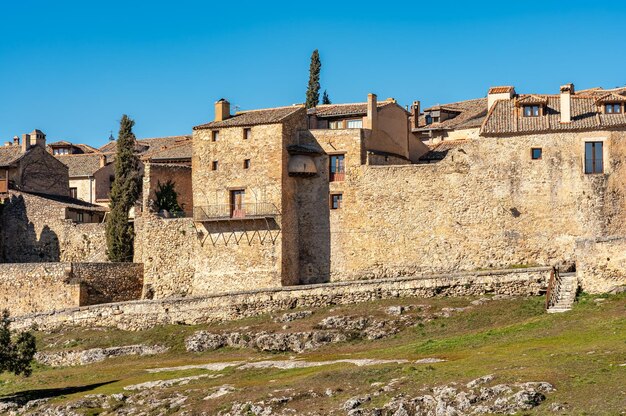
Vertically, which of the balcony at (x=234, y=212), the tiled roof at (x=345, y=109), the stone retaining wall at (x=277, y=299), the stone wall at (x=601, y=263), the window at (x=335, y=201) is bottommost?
the stone retaining wall at (x=277, y=299)

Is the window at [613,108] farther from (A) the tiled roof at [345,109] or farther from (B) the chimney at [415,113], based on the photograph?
(B) the chimney at [415,113]

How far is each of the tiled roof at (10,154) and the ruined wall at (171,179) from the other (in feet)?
54.6

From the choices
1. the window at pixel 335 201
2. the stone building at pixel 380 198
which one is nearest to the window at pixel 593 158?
the stone building at pixel 380 198

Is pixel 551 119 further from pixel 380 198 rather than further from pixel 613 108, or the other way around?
pixel 380 198

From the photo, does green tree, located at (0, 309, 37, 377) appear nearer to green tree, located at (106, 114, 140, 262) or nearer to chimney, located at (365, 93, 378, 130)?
green tree, located at (106, 114, 140, 262)

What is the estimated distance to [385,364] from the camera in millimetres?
56062

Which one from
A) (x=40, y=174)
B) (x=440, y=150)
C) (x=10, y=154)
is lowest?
(x=40, y=174)

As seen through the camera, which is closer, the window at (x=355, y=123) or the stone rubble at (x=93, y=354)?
the stone rubble at (x=93, y=354)

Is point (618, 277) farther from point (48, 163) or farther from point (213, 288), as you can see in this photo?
point (48, 163)

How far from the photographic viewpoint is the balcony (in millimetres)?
78875

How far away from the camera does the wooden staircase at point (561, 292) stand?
64.4m

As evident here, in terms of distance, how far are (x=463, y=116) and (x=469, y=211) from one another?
2576 centimetres

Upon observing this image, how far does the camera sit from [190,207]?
9062 centimetres

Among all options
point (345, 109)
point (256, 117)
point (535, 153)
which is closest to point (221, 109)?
point (256, 117)
